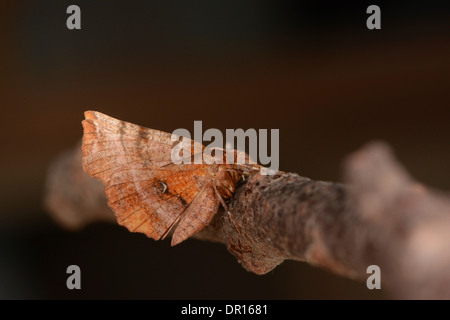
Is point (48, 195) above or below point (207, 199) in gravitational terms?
below

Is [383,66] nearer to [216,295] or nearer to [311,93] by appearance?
[311,93]

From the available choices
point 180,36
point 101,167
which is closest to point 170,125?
point 180,36

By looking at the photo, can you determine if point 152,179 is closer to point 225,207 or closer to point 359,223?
point 225,207

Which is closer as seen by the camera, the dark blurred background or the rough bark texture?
the rough bark texture

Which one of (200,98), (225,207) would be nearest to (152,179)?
(225,207)

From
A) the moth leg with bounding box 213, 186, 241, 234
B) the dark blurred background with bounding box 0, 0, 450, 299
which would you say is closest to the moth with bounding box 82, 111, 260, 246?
the moth leg with bounding box 213, 186, 241, 234

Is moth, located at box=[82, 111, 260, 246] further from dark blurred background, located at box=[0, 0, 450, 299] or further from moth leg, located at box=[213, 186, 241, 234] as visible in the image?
dark blurred background, located at box=[0, 0, 450, 299]
